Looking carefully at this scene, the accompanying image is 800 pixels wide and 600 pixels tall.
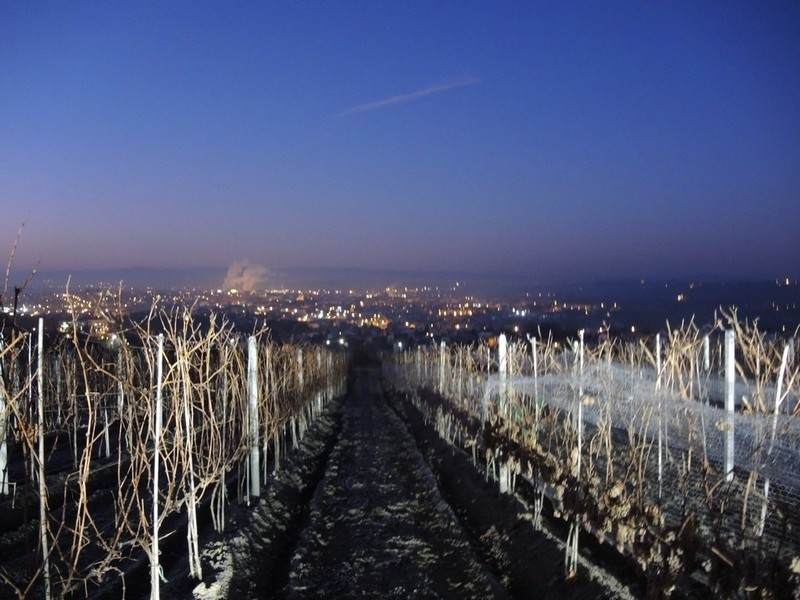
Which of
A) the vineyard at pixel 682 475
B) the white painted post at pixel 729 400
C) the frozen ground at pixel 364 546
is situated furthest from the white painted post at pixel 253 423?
the white painted post at pixel 729 400

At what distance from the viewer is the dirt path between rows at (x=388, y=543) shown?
17.2ft

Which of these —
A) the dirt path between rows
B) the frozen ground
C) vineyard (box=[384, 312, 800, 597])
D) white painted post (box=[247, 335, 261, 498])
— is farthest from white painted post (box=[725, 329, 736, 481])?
white painted post (box=[247, 335, 261, 498])

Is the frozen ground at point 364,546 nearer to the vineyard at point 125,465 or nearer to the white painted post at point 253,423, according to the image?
the vineyard at point 125,465

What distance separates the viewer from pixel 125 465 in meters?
9.98

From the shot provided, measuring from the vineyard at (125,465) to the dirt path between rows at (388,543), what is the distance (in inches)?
14.4

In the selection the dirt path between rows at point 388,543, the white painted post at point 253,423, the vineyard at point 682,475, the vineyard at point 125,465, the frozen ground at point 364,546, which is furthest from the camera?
the white painted post at point 253,423

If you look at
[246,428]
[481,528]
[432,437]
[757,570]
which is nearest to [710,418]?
[481,528]

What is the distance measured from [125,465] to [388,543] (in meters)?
5.18

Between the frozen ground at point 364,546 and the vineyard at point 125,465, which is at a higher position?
the vineyard at point 125,465

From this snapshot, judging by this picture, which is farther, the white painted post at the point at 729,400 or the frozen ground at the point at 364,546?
the white painted post at the point at 729,400

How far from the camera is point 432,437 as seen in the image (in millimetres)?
13094

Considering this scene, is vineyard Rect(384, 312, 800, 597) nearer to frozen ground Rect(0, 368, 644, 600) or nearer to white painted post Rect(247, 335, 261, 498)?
frozen ground Rect(0, 368, 644, 600)

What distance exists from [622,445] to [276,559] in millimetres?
4634

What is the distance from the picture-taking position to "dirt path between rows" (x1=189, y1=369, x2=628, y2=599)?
17.2ft
